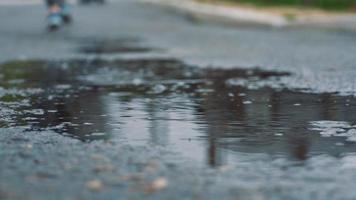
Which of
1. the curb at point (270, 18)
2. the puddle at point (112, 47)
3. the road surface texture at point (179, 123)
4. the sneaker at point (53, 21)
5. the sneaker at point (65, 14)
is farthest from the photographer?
the sneaker at point (65, 14)

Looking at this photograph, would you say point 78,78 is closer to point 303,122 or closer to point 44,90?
point 44,90

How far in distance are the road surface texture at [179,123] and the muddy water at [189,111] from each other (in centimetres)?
1

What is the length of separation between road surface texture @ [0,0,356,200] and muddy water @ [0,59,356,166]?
0.04 feet

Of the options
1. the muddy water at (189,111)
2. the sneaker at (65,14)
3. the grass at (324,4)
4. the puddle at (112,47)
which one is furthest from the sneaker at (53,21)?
the grass at (324,4)

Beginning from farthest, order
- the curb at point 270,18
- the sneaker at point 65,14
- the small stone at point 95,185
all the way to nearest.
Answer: the sneaker at point 65,14
the curb at point 270,18
the small stone at point 95,185

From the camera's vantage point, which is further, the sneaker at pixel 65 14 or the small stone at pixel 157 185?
the sneaker at pixel 65 14

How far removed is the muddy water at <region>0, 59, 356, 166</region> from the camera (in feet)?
21.8

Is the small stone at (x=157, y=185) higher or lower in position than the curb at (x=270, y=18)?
higher

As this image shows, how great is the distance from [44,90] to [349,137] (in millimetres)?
4682

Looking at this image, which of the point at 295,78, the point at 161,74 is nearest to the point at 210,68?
the point at 161,74

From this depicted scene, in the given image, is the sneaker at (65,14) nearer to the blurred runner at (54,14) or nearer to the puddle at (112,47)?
the blurred runner at (54,14)

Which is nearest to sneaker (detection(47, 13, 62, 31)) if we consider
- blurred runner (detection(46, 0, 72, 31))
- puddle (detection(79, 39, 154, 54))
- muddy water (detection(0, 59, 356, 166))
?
blurred runner (detection(46, 0, 72, 31))

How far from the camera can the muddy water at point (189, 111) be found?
6656 mm

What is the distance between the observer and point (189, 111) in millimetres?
8508
